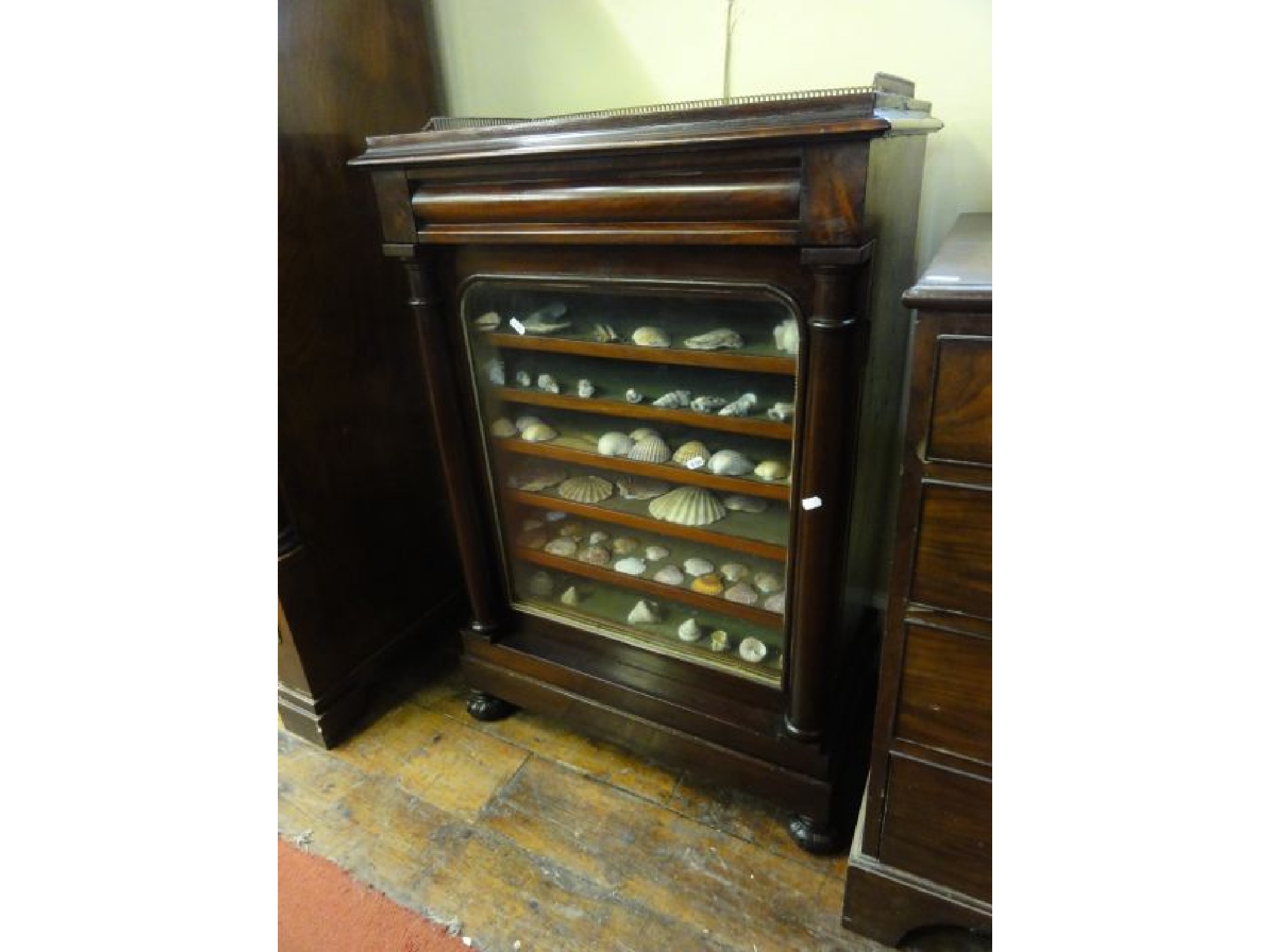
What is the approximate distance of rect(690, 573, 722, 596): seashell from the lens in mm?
971

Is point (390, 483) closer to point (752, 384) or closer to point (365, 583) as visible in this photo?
point (365, 583)

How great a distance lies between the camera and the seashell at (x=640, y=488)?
39.9 inches

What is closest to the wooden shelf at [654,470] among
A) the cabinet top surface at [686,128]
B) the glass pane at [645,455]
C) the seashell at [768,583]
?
the glass pane at [645,455]

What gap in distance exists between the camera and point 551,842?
38.0 inches

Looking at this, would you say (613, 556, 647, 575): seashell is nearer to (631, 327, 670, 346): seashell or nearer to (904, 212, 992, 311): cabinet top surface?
(631, 327, 670, 346): seashell

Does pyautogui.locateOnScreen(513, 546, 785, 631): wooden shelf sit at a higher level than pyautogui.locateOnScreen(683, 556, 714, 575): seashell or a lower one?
lower

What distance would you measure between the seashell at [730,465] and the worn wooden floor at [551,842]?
19.8 inches

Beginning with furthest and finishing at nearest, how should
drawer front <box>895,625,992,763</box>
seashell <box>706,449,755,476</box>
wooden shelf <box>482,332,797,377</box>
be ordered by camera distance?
seashell <box>706,449,755,476</box> → wooden shelf <box>482,332,797,377</box> → drawer front <box>895,625,992,763</box>

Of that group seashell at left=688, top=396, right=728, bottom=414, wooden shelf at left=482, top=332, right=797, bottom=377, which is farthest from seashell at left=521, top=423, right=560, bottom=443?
seashell at left=688, top=396, right=728, bottom=414

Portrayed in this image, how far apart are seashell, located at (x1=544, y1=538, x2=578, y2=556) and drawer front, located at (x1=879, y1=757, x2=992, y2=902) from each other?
563 mm

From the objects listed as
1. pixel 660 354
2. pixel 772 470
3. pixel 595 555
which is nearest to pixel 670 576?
pixel 595 555

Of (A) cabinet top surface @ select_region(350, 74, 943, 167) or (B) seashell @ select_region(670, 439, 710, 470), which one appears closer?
(A) cabinet top surface @ select_region(350, 74, 943, 167)

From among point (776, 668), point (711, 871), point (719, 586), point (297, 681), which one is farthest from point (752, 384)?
point (297, 681)

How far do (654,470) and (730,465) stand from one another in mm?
103
